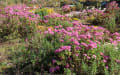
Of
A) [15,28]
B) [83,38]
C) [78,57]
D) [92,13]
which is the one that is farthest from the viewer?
[92,13]

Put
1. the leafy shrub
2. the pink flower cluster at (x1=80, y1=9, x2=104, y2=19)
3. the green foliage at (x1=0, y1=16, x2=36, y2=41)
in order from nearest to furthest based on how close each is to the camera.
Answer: the leafy shrub
the green foliage at (x1=0, y1=16, x2=36, y2=41)
the pink flower cluster at (x1=80, y1=9, x2=104, y2=19)

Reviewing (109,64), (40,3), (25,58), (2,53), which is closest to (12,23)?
(2,53)

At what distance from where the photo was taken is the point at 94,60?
327 cm

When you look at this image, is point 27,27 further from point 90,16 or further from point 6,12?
point 90,16

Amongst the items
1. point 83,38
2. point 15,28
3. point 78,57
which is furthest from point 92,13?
point 78,57

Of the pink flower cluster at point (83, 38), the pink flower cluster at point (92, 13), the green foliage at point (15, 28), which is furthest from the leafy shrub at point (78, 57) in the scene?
the pink flower cluster at point (92, 13)

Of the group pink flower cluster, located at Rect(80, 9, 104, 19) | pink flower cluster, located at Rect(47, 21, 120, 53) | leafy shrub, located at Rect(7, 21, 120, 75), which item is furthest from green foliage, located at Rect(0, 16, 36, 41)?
pink flower cluster, located at Rect(80, 9, 104, 19)

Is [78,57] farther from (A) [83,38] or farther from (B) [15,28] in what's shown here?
(B) [15,28]

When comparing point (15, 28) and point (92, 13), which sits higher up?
point (92, 13)

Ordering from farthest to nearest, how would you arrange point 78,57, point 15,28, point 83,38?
1. point 15,28
2. point 83,38
3. point 78,57

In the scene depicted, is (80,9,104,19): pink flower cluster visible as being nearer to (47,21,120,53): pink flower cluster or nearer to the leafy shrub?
(47,21,120,53): pink flower cluster

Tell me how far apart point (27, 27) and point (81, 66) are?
145 inches

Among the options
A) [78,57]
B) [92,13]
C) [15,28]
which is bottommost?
[78,57]

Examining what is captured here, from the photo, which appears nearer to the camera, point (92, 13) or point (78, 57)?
point (78, 57)
